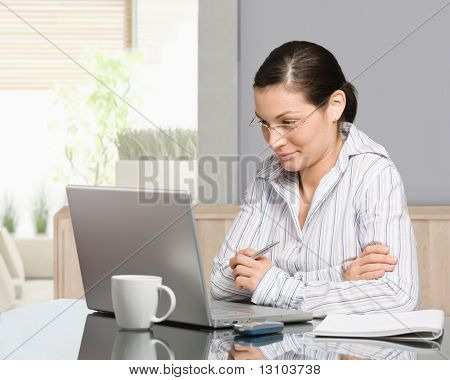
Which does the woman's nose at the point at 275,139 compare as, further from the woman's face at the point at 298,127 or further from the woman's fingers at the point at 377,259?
the woman's fingers at the point at 377,259

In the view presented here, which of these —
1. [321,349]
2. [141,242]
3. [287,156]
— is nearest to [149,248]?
[141,242]

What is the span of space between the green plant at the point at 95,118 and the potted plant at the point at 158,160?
153 cm

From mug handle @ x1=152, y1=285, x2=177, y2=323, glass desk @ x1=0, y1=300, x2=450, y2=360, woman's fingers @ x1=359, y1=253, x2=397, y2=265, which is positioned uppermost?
woman's fingers @ x1=359, y1=253, x2=397, y2=265

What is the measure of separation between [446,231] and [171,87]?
1148 mm

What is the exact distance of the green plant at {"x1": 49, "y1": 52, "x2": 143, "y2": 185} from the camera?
515 centimetres

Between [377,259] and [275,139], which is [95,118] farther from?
[377,259]

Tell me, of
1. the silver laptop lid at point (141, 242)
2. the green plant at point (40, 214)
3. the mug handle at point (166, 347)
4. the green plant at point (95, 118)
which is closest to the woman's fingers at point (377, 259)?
the silver laptop lid at point (141, 242)

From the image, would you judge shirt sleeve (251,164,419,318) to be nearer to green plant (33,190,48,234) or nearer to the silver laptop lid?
the silver laptop lid

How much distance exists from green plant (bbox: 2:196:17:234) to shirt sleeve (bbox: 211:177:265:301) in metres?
4.70

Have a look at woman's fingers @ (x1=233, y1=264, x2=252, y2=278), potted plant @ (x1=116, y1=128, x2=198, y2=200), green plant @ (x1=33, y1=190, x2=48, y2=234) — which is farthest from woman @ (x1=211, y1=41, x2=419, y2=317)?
green plant @ (x1=33, y1=190, x2=48, y2=234)

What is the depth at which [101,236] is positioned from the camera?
1.36 meters
